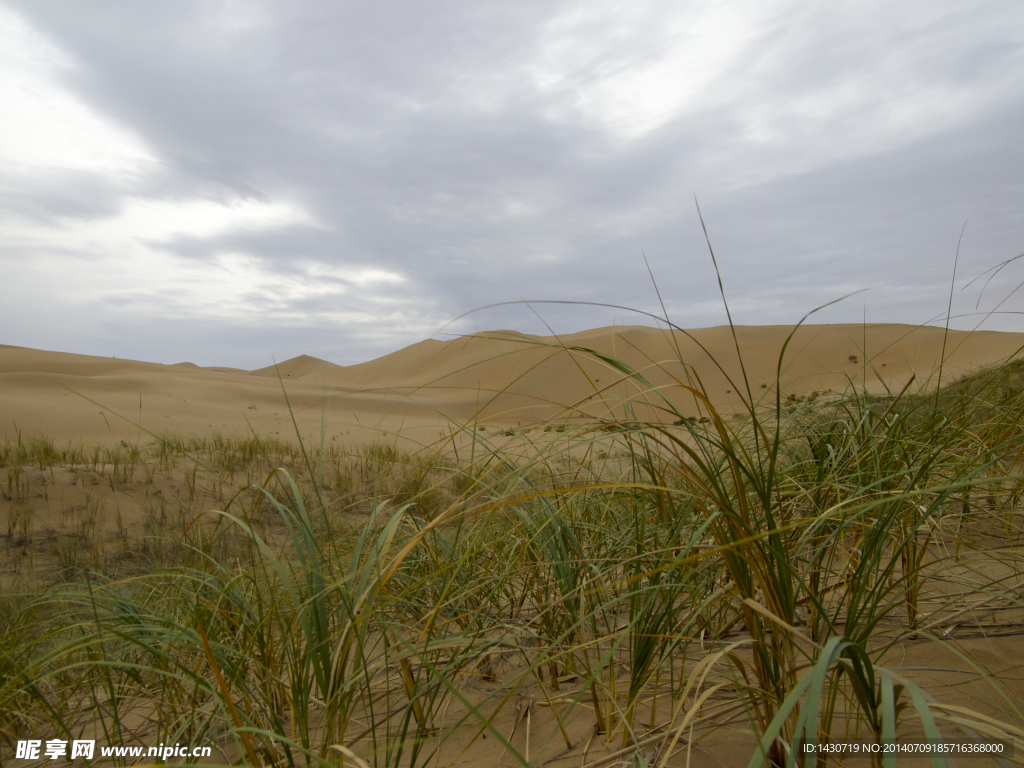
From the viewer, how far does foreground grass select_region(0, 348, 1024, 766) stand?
1.03 meters

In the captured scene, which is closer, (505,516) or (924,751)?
(924,751)

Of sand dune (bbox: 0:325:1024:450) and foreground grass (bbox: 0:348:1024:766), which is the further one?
sand dune (bbox: 0:325:1024:450)

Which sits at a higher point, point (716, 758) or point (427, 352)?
point (427, 352)

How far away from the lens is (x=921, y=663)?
4.64 ft

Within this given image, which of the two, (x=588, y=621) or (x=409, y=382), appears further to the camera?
(x=409, y=382)

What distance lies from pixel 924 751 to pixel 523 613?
1170mm

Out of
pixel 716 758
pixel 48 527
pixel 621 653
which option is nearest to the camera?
pixel 716 758

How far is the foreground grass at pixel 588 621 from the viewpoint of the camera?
103 centimetres

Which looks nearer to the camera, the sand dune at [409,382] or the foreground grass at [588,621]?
the foreground grass at [588,621]

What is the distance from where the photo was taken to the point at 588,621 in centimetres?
149

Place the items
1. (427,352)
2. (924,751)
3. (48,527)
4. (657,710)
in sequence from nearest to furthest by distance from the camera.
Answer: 1. (924,751)
2. (657,710)
3. (48,527)
4. (427,352)

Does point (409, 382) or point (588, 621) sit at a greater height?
point (409, 382)

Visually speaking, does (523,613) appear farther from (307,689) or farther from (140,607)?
(140,607)

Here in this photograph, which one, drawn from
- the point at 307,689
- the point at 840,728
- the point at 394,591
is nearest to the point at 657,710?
the point at 840,728
